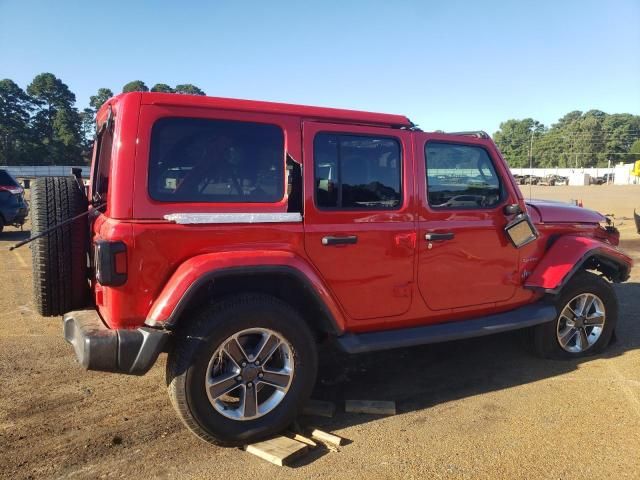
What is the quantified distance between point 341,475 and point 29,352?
10.8ft

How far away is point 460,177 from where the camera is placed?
4164 millimetres

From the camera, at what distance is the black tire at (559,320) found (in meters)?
4.59

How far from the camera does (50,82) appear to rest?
7288 centimetres

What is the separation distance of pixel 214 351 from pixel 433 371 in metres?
2.17

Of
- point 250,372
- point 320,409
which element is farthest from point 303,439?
point 250,372

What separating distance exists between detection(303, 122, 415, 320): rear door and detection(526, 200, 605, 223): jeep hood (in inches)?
56.6

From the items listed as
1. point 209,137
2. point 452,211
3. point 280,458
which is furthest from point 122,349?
point 452,211

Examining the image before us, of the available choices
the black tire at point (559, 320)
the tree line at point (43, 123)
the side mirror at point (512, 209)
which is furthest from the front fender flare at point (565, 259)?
the tree line at point (43, 123)

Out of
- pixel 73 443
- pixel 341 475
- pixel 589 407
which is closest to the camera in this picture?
pixel 341 475

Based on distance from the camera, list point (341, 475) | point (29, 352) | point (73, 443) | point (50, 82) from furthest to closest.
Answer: point (50, 82) → point (29, 352) → point (73, 443) → point (341, 475)

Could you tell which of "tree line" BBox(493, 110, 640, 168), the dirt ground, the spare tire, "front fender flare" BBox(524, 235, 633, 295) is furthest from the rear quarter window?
"tree line" BBox(493, 110, 640, 168)

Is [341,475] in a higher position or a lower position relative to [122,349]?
lower

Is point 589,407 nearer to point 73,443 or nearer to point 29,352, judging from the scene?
point 73,443

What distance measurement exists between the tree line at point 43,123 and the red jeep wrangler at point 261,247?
62.3 meters
